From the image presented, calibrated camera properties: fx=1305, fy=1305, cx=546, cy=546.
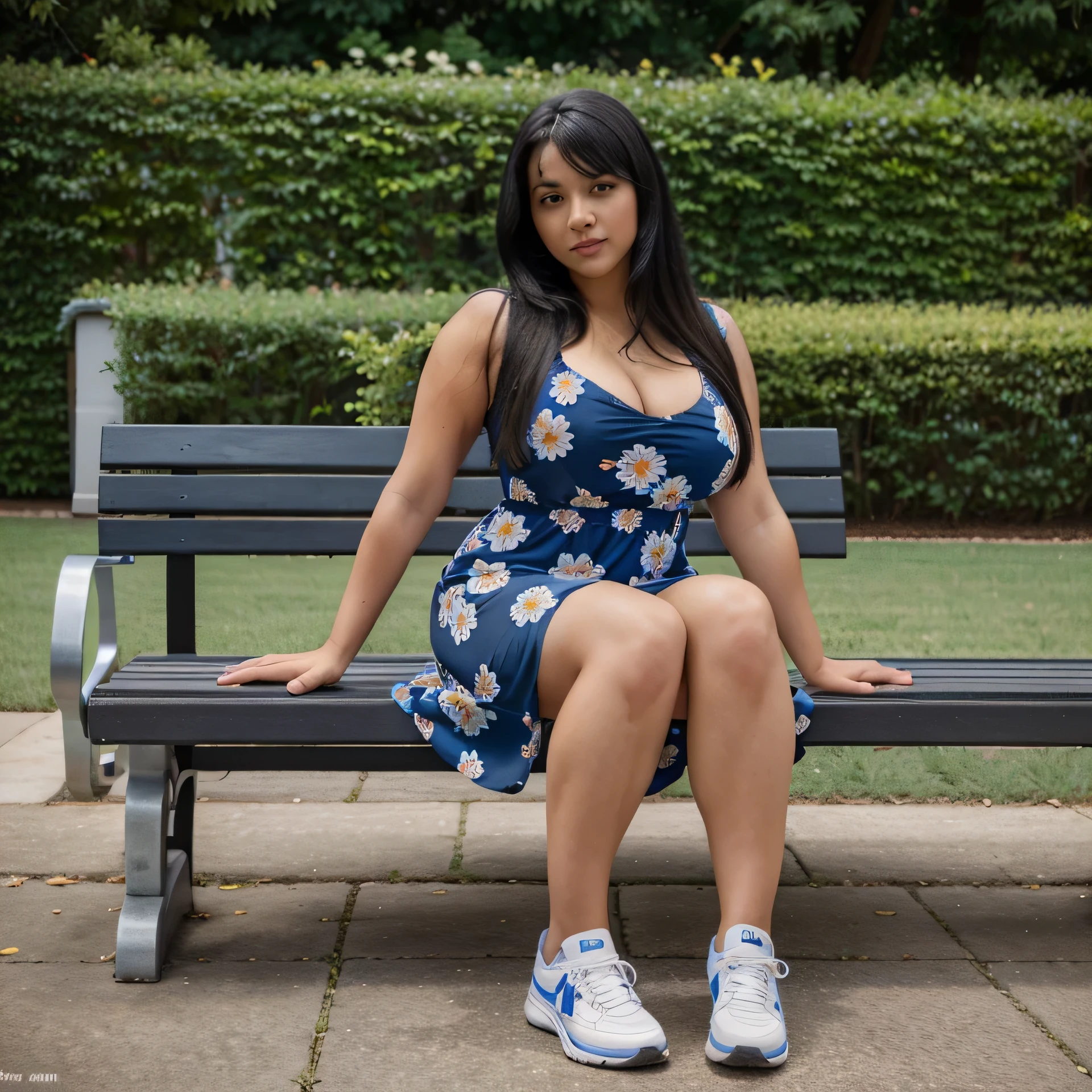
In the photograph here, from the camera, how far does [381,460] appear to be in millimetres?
2930

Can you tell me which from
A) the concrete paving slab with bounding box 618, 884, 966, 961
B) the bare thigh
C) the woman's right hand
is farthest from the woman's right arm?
the concrete paving slab with bounding box 618, 884, 966, 961

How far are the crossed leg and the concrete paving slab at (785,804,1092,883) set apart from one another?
0.83 m

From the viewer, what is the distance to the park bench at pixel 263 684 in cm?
226

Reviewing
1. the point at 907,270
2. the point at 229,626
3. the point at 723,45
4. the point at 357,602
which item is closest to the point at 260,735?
the point at 357,602

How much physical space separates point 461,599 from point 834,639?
9.68 ft

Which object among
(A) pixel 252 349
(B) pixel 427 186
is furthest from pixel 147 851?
(B) pixel 427 186

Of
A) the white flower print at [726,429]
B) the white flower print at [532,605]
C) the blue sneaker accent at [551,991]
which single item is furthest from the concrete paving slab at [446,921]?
the white flower print at [726,429]

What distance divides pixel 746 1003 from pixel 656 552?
2.65 feet

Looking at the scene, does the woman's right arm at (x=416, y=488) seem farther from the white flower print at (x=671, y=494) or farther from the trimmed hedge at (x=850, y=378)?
the trimmed hedge at (x=850, y=378)

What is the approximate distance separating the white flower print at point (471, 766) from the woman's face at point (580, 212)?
0.92 meters

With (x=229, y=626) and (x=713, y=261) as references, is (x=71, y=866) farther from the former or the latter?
(x=713, y=261)

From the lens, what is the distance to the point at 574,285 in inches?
102

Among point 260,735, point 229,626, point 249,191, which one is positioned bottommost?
point 229,626

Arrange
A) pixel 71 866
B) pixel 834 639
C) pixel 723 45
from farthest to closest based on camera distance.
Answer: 1. pixel 723 45
2. pixel 834 639
3. pixel 71 866
